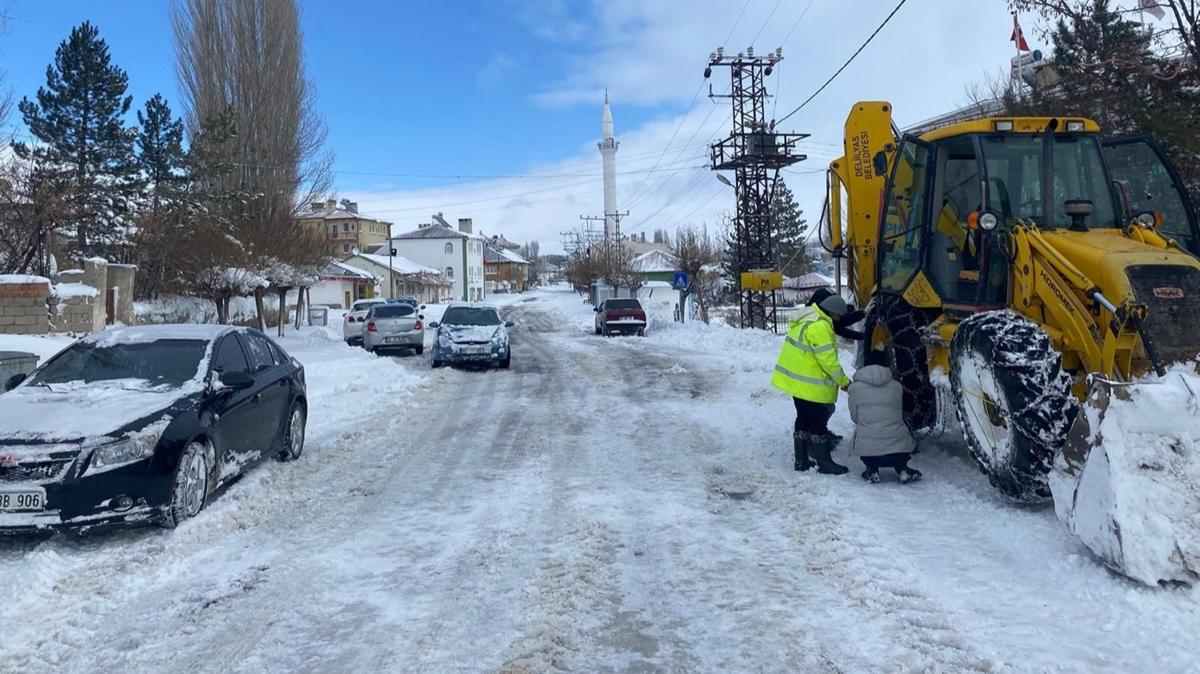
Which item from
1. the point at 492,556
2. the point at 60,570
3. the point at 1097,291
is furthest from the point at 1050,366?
the point at 60,570

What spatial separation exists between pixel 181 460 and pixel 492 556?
8.09ft

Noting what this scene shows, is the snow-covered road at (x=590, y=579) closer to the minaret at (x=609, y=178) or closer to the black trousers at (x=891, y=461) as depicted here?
the black trousers at (x=891, y=461)

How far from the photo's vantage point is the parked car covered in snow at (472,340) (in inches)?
741

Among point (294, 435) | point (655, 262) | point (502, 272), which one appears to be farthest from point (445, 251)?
point (294, 435)

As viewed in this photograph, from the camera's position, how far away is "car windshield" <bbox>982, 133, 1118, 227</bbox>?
670 cm

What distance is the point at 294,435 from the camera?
348 inches

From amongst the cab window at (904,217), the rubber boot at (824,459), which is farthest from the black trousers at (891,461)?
the cab window at (904,217)

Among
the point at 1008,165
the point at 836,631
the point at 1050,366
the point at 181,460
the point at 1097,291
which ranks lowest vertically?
the point at 836,631

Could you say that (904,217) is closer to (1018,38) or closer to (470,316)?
(470,316)

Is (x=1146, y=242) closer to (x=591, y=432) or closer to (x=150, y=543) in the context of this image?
(x=591, y=432)

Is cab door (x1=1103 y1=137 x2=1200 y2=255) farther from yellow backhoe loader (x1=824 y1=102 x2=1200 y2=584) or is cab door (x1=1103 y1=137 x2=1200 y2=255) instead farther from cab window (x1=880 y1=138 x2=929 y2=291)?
cab window (x1=880 y1=138 x2=929 y2=291)

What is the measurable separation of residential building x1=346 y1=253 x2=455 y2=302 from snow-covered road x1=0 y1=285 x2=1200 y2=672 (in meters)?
64.8

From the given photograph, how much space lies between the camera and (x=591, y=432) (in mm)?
10312

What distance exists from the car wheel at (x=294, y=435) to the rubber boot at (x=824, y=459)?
17.3 feet
